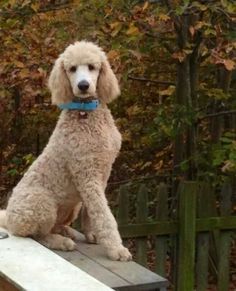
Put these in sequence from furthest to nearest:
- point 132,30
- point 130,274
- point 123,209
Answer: point 123,209
point 132,30
point 130,274

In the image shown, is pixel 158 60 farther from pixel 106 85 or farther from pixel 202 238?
pixel 106 85

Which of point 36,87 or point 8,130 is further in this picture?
point 8,130

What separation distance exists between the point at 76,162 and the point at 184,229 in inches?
48.2

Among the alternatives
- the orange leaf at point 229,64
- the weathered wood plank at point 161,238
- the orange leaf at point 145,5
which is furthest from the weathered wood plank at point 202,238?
the orange leaf at point 145,5

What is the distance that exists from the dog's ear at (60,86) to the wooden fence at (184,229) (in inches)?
36.3

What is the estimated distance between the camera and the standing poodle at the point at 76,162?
2967 millimetres

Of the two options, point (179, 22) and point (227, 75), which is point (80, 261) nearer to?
point (179, 22)

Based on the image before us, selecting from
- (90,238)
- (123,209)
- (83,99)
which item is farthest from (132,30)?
(90,238)

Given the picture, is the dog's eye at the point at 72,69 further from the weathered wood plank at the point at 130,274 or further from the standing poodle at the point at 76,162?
the weathered wood plank at the point at 130,274

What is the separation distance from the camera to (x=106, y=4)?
3.79 m

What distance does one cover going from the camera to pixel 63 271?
1.88m

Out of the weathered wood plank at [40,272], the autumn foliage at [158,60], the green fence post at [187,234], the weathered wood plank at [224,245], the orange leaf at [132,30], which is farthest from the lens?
the weathered wood plank at [224,245]

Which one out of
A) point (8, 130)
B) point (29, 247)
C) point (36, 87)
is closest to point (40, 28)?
point (36, 87)

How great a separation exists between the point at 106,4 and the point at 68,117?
41.4 inches
